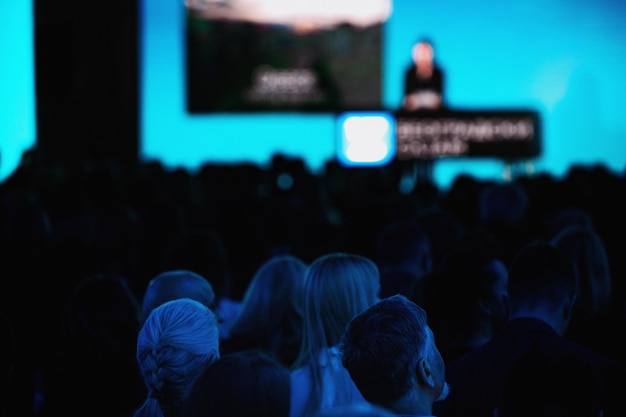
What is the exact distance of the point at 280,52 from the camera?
1402 cm

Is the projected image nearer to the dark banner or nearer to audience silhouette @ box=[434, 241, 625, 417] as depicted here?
the dark banner

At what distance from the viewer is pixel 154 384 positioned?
81.7 inches

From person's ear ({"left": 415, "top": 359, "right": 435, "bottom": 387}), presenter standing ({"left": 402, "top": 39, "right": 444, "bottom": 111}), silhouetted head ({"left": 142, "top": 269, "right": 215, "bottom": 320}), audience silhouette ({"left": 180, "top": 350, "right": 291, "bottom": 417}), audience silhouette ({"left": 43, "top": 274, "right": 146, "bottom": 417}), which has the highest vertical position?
presenter standing ({"left": 402, "top": 39, "right": 444, "bottom": 111})

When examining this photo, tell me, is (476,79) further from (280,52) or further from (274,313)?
(274,313)

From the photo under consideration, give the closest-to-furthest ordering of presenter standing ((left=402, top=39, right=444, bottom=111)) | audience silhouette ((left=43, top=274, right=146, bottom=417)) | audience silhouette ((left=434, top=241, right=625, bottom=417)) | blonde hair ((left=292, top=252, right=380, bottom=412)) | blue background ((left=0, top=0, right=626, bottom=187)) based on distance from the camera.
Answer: audience silhouette ((left=434, top=241, right=625, bottom=417)) → blonde hair ((left=292, top=252, right=380, bottom=412)) → audience silhouette ((left=43, top=274, right=146, bottom=417)) → presenter standing ((left=402, top=39, right=444, bottom=111)) → blue background ((left=0, top=0, right=626, bottom=187))

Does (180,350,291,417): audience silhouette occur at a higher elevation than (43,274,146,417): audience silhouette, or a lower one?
higher

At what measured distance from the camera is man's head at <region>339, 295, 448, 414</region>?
1.89 m

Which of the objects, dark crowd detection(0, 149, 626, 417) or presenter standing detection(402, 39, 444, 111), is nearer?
dark crowd detection(0, 149, 626, 417)

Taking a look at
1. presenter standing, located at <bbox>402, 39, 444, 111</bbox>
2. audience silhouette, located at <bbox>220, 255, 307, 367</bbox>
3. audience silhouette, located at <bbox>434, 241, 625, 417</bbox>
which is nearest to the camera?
audience silhouette, located at <bbox>434, 241, 625, 417</bbox>

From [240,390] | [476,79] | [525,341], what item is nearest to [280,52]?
[476,79]

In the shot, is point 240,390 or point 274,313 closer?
point 240,390

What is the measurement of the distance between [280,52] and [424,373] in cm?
1240

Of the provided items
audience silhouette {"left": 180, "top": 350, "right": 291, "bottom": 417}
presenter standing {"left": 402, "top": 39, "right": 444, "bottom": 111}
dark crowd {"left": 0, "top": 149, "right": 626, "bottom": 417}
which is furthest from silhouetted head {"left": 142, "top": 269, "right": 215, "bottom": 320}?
presenter standing {"left": 402, "top": 39, "right": 444, "bottom": 111}

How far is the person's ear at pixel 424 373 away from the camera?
6.26ft
